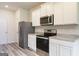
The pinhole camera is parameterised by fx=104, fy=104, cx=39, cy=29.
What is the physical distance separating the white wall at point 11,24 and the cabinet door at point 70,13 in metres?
5.00

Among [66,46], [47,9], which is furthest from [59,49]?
[47,9]

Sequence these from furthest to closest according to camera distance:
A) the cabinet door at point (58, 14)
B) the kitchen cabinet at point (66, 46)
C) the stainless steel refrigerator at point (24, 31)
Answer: the stainless steel refrigerator at point (24, 31)
the cabinet door at point (58, 14)
the kitchen cabinet at point (66, 46)

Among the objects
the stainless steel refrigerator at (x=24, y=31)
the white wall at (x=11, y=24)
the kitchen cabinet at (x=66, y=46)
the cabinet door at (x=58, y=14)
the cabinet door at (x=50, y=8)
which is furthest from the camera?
the white wall at (x=11, y=24)

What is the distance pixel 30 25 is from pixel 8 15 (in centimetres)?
251

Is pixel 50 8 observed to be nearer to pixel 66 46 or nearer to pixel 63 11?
pixel 63 11

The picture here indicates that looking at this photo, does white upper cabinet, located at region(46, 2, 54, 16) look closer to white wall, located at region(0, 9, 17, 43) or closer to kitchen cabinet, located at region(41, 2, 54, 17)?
kitchen cabinet, located at region(41, 2, 54, 17)

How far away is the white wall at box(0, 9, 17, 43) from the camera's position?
7.09m

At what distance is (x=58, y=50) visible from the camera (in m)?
2.59

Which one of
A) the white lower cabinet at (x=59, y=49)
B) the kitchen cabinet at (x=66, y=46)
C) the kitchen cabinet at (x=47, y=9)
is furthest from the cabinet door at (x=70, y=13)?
the kitchen cabinet at (x=47, y=9)

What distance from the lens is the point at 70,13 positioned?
2.72m

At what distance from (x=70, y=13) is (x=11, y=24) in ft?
17.2

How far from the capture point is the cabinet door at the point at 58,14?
10.0 feet

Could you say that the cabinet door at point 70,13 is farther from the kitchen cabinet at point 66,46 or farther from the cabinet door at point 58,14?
the kitchen cabinet at point 66,46

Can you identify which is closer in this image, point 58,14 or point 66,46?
point 66,46
